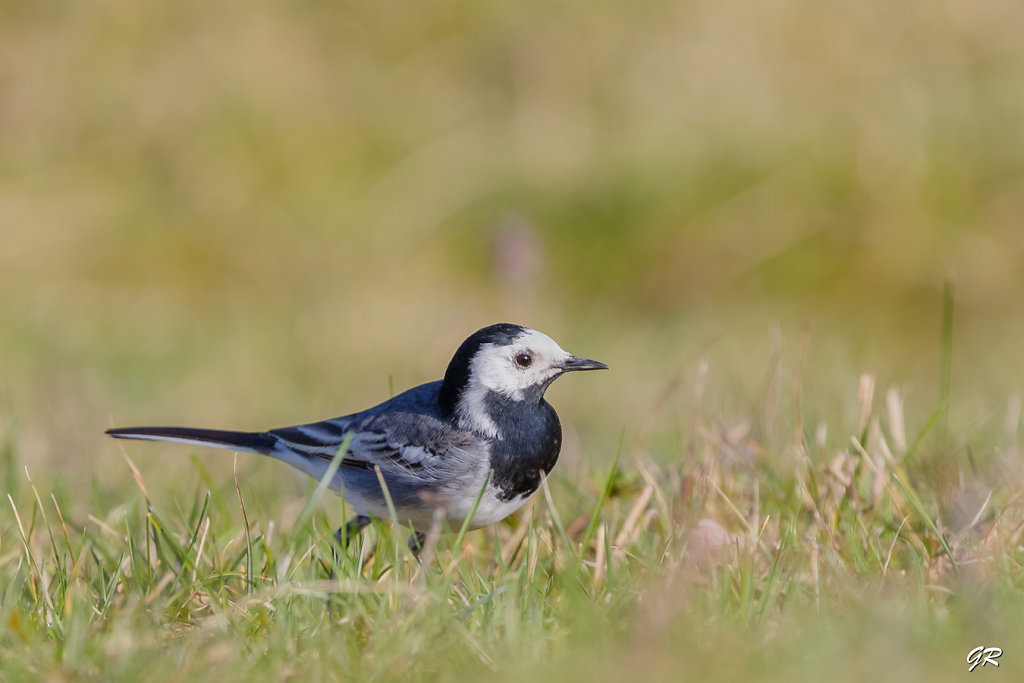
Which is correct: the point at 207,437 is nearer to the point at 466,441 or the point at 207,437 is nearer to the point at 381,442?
the point at 381,442

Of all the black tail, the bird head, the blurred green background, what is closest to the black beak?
the bird head

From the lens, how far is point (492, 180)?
9391 millimetres

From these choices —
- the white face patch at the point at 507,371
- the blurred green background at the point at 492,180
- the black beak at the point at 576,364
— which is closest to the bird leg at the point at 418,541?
the white face patch at the point at 507,371

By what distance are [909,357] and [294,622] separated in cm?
602

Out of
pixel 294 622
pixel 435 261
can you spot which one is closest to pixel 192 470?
pixel 294 622

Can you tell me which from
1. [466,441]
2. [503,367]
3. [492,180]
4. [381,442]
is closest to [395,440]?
[381,442]

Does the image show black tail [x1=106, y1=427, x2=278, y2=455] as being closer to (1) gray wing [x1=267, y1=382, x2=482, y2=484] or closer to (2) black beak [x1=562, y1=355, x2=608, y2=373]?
(1) gray wing [x1=267, y1=382, x2=482, y2=484]

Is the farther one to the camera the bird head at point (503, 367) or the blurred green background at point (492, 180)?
the blurred green background at point (492, 180)

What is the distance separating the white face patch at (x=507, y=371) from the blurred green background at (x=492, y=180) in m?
3.51

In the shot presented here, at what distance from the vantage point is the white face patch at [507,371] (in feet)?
12.2

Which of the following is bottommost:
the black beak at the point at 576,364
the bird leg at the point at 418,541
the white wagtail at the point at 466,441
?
the bird leg at the point at 418,541

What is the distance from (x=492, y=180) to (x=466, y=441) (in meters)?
5.97

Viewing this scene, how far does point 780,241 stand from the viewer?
8.76 meters

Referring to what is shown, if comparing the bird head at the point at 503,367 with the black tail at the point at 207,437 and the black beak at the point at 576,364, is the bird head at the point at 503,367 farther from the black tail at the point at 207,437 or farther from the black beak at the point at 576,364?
the black tail at the point at 207,437
